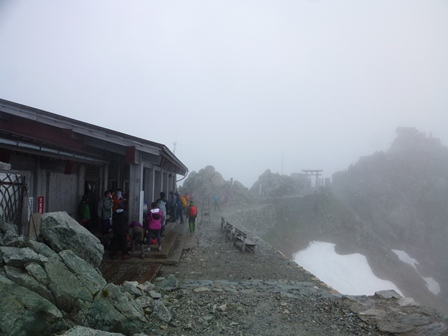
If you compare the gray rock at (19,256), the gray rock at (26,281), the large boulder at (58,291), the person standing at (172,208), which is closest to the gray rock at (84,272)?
the large boulder at (58,291)

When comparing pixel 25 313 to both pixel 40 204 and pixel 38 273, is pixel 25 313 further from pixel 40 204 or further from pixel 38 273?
pixel 40 204

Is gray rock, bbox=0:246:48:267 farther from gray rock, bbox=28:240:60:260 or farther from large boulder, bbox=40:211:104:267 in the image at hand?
large boulder, bbox=40:211:104:267

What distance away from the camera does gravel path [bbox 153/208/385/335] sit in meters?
4.69

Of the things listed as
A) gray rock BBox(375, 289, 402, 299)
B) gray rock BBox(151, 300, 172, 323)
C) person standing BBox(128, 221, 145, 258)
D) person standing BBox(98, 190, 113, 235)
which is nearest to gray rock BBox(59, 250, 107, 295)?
gray rock BBox(151, 300, 172, 323)

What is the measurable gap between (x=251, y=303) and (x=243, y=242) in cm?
511

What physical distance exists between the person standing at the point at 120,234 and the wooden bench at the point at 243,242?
14.0 ft

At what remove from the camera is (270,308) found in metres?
5.50

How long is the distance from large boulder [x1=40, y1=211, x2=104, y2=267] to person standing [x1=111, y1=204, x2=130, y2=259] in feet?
11.1

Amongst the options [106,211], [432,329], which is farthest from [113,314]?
[106,211]

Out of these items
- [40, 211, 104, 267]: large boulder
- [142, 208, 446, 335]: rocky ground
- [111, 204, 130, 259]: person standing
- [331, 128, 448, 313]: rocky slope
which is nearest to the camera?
[40, 211, 104, 267]: large boulder

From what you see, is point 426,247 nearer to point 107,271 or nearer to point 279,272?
point 279,272

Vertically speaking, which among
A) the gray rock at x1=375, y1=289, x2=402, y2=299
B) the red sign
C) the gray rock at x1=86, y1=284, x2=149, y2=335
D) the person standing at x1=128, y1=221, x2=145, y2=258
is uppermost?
the red sign

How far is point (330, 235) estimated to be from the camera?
34.3 metres

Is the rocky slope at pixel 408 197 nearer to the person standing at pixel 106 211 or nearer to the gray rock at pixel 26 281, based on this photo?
the person standing at pixel 106 211
